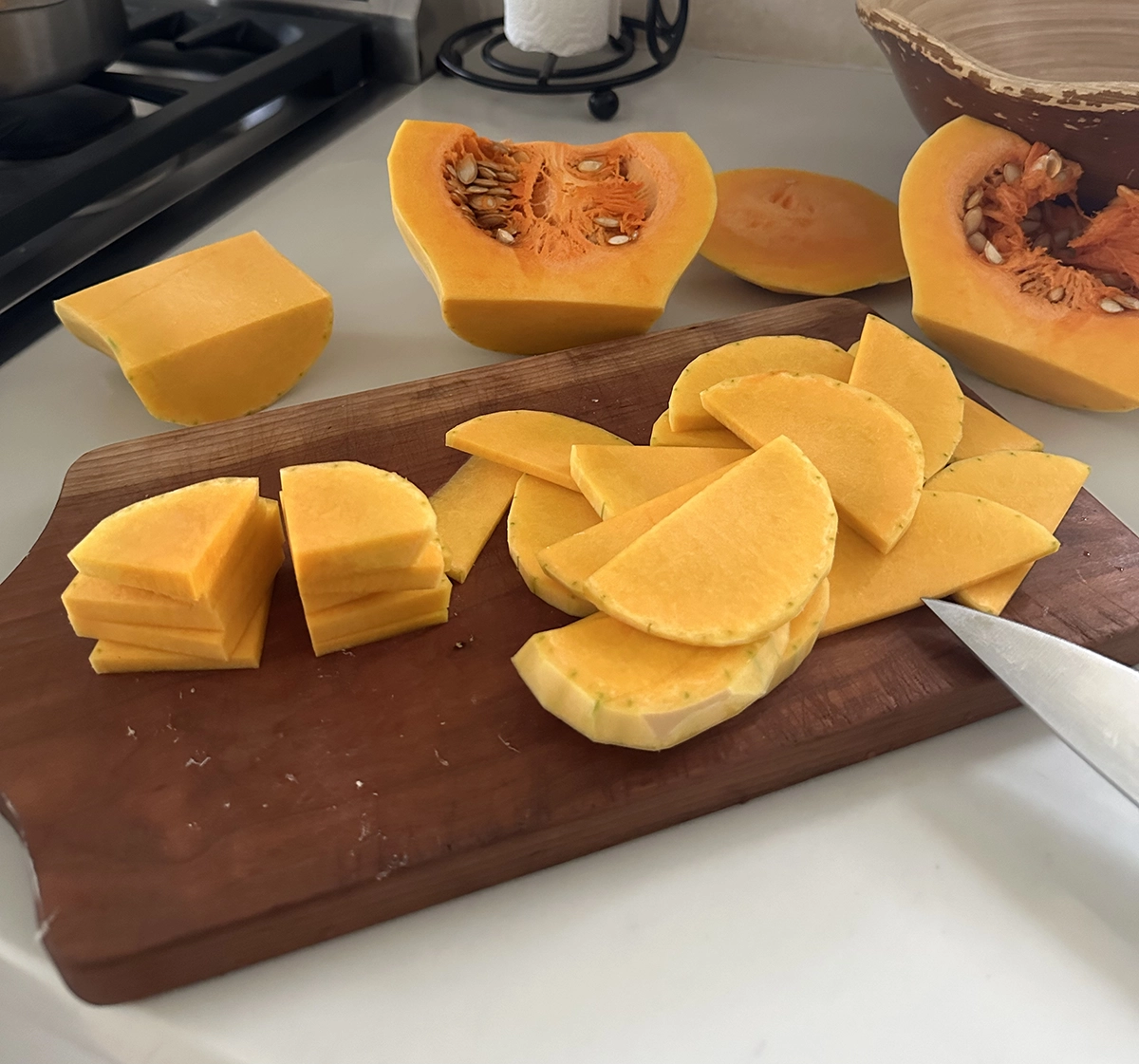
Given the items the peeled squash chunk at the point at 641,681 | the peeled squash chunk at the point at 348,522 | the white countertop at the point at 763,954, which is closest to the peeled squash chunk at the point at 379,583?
the peeled squash chunk at the point at 348,522

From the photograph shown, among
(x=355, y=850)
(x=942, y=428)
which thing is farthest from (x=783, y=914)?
(x=942, y=428)

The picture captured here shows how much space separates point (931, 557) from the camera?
0.90 meters

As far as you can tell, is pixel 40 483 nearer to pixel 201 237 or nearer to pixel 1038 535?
pixel 201 237

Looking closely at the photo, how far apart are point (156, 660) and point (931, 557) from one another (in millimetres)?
704

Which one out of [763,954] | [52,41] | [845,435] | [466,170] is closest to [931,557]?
[845,435]

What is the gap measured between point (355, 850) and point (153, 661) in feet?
0.86

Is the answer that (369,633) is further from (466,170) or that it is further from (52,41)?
(52,41)

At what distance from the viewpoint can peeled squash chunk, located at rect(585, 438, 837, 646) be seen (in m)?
0.77

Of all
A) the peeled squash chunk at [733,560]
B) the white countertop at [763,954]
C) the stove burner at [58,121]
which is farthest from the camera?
the stove burner at [58,121]

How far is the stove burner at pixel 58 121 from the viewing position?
143 cm

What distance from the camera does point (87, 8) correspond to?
1386mm

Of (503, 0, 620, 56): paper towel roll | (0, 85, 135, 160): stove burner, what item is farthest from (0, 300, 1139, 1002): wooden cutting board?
(503, 0, 620, 56): paper towel roll

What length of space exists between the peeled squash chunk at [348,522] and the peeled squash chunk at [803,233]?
2.22 ft

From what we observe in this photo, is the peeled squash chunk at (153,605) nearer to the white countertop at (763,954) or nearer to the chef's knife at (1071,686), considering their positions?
the white countertop at (763,954)
